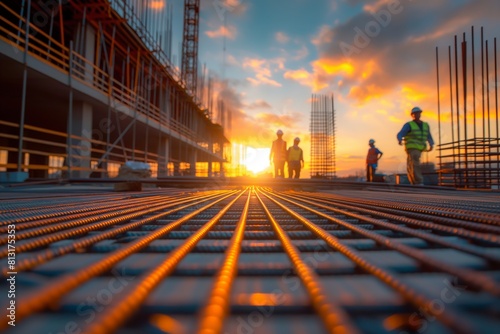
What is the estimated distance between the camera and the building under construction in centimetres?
669

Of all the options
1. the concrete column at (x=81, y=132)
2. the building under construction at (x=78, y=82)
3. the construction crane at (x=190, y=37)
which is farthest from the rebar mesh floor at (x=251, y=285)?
the construction crane at (x=190, y=37)

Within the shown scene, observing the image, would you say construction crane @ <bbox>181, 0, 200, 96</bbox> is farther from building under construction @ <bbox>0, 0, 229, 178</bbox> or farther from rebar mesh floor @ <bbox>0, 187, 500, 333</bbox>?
rebar mesh floor @ <bbox>0, 187, 500, 333</bbox>

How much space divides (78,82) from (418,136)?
883cm

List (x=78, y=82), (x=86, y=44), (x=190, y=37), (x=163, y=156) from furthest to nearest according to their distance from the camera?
(x=190, y=37), (x=163, y=156), (x=86, y=44), (x=78, y=82)

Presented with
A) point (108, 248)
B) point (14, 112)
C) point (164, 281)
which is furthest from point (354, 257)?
point (14, 112)

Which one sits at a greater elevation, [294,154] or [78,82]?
[78,82]

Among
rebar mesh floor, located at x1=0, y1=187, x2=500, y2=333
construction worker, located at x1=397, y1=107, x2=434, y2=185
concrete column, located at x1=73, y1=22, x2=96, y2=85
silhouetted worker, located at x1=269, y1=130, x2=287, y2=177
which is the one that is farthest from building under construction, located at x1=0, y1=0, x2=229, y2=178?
construction worker, located at x1=397, y1=107, x2=434, y2=185

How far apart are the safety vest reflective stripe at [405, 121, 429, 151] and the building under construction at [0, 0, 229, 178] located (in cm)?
800

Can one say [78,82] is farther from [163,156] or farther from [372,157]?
[372,157]

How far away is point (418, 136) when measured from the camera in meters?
5.52

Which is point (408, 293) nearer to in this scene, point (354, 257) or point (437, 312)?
point (437, 312)

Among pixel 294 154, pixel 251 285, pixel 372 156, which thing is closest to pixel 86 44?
pixel 294 154

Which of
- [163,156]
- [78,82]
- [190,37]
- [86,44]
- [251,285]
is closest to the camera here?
[251,285]

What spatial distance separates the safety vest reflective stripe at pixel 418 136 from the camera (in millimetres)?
5516
